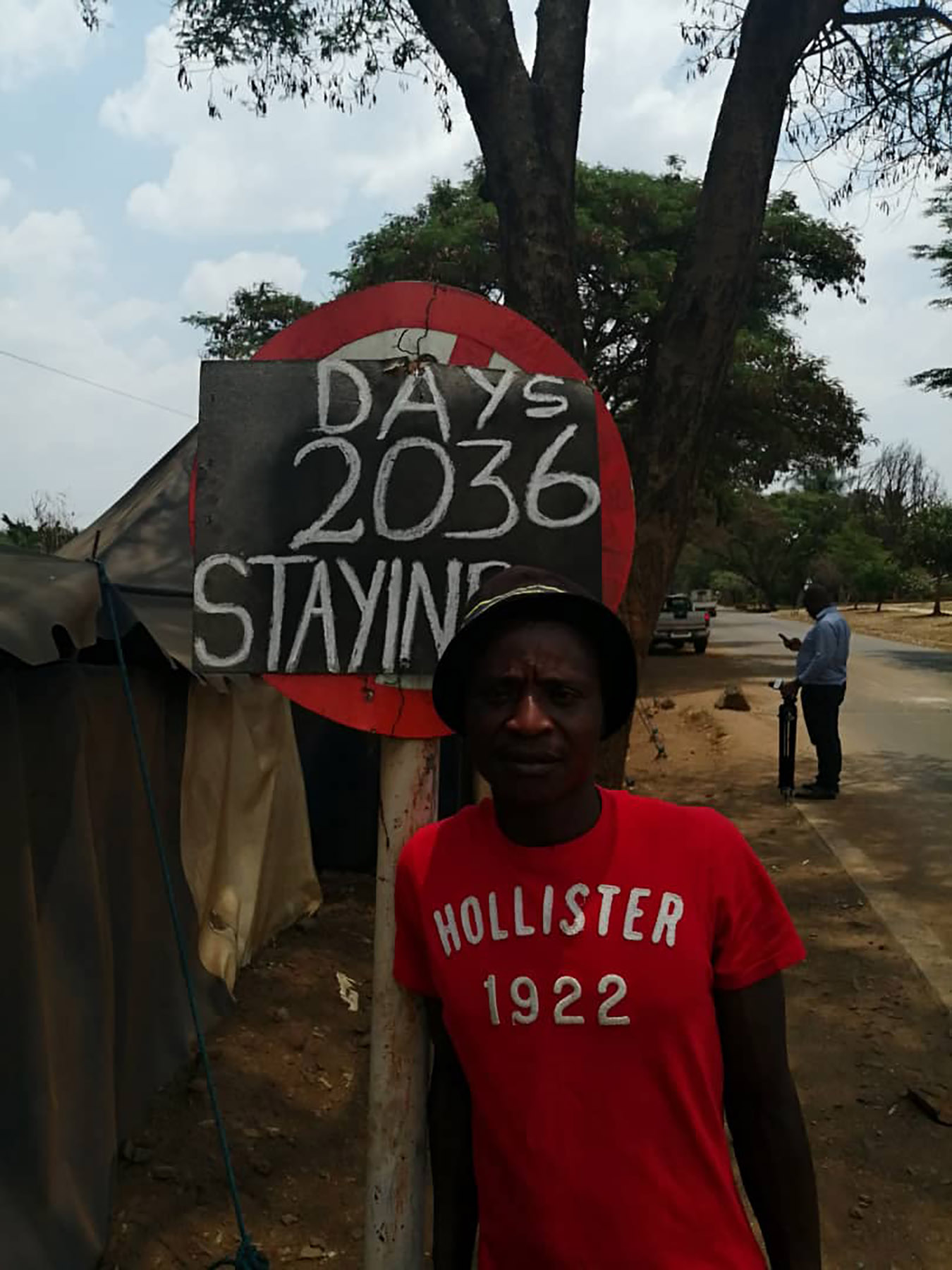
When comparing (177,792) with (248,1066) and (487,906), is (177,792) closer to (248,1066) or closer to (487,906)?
(248,1066)

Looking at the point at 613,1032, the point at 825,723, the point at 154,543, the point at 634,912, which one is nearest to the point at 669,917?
the point at 634,912

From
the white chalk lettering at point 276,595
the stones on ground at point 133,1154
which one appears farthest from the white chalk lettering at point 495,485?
the stones on ground at point 133,1154

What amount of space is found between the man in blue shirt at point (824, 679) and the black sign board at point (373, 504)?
23.9ft

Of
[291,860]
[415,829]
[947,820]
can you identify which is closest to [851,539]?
[947,820]

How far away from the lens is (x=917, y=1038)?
4551 mm

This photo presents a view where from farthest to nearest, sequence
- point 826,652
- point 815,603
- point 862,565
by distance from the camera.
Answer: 1. point 862,565
2. point 815,603
3. point 826,652

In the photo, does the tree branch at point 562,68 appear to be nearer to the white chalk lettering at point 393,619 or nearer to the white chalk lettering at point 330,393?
the white chalk lettering at point 330,393

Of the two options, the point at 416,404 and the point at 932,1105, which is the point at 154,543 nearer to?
the point at 416,404

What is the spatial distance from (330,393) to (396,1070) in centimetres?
107

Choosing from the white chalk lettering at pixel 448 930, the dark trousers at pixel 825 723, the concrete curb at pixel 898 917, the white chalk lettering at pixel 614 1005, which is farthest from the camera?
the dark trousers at pixel 825 723

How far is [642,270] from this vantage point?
44.1ft

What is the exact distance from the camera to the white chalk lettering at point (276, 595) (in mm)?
1667

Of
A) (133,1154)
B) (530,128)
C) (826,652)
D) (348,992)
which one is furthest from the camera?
(826,652)

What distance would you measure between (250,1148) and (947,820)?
20.7 ft
